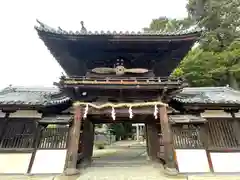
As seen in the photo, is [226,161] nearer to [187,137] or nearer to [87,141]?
[187,137]

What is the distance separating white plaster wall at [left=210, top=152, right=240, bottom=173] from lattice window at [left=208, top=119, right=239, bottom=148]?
364mm

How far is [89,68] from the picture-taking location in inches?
355

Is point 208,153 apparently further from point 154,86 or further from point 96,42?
point 96,42

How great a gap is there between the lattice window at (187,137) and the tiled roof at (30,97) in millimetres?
4854

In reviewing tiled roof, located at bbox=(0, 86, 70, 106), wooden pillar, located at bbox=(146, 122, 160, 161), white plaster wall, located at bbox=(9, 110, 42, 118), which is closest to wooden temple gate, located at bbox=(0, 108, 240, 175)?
white plaster wall, located at bbox=(9, 110, 42, 118)

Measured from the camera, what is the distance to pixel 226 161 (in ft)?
25.3

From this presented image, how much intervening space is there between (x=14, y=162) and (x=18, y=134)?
1.10 m

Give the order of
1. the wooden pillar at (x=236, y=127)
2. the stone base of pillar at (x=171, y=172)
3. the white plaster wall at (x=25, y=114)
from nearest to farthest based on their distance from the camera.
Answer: the stone base of pillar at (x=171, y=172)
the wooden pillar at (x=236, y=127)
the white plaster wall at (x=25, y=114)

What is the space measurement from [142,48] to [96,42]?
2.02 meters

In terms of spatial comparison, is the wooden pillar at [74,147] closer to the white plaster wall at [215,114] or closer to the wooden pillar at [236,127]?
the white plaster wall at [215,114]

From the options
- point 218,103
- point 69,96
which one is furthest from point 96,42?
point 218,103

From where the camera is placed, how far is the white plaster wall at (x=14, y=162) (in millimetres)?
7359

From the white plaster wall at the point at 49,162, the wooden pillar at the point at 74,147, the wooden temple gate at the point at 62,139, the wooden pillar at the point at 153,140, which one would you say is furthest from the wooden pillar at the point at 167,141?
the white plaster wall at the point at 49,162

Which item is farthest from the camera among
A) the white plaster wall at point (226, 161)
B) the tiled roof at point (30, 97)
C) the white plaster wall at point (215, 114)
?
the white plaster wall at point (215, 114)
